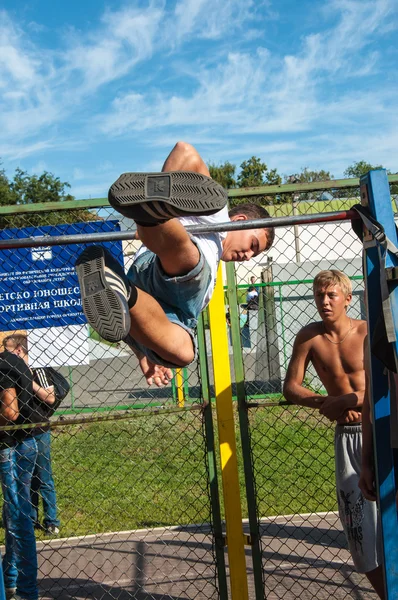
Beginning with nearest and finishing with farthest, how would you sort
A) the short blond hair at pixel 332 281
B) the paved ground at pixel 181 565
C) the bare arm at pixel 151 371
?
the bare arm at pixel 151 371
the short blond hair at pixel 332 281
the paved ground at pixel 181 565

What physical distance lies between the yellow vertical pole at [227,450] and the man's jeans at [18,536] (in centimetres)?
148

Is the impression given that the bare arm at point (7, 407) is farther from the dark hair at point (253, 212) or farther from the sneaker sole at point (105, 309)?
the sneaker sole at point (105, 309)

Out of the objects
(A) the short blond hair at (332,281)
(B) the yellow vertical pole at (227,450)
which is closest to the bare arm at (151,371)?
(B) the yellow vertical pole at (227,450)

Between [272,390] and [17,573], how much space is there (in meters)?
5.33

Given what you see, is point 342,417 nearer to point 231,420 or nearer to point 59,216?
point 231,420

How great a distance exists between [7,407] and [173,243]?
8.19 feet

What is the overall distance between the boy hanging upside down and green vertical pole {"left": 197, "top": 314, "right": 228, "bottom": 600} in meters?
0.41

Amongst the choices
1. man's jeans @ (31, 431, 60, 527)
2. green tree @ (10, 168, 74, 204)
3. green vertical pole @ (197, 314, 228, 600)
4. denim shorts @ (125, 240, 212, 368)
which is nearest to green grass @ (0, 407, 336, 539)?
man's jeans @ (31, 431, 60, 527)

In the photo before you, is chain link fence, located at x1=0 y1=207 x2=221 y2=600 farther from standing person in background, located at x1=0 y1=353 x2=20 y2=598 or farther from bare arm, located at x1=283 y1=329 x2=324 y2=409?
bare arm, located at x1=283 y1=329 x2=324 y2=409

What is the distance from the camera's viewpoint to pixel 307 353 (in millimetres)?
4430

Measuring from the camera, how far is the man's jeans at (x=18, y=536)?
4.56 metres

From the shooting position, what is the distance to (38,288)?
14.7 feet

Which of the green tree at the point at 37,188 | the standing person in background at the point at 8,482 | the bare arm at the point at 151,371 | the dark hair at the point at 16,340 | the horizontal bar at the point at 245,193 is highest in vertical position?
the green tree at the point at 37,188

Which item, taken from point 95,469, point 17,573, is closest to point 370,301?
point 17,573
